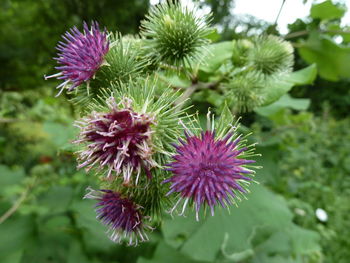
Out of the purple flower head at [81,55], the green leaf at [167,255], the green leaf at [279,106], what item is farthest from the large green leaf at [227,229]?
the purple flower head at [81,55]

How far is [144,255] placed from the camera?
2043mm

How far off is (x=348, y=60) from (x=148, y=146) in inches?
58.5

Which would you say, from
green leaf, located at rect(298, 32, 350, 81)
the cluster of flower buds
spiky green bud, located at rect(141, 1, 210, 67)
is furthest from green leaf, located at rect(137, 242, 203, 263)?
green leaf, located at rect(298, 32, 350, 81)

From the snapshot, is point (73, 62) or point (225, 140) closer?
point (225, 140)

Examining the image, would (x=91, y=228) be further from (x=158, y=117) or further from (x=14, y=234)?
Result: (x=158, y=117)

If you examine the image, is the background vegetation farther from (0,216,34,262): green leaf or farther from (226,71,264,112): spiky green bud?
(226,71,264,112): spiky green bud

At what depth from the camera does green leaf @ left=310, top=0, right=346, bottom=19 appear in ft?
6.10

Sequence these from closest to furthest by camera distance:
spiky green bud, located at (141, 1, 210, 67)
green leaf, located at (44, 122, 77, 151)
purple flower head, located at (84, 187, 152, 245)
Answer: purple flower head, located at (84, 187, 152, 245)
spiky green bud, located at (141, 1, 210, 67)
green leaf, located at (44, 122, 77, 151)

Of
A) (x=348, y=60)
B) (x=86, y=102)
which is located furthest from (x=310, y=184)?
(x=86, y=102)

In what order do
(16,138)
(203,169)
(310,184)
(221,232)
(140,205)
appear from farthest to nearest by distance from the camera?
1. (16,138)
2. (310,184)
3. (221,232)
4. (140,205)
5. (203,169)

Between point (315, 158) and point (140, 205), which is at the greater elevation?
point (140, 205)

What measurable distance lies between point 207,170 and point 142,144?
0.20 meters

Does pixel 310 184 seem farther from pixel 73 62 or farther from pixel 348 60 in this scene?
pixel 73 62

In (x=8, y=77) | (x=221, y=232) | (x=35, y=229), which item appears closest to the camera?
(x=221, y=232)
